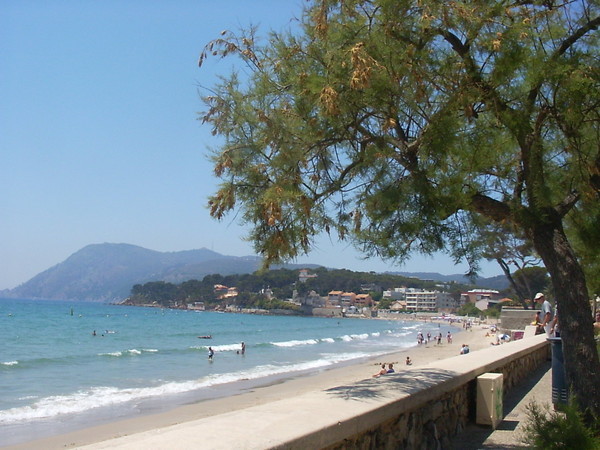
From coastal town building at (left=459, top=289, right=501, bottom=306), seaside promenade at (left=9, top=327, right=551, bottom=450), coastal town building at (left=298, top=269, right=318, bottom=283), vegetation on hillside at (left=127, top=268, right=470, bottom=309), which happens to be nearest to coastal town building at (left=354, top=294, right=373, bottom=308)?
vegetation on hillside at (left=127, top=268, right=470, bottom=309)

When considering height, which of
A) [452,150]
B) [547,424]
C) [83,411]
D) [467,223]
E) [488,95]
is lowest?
[83,411]

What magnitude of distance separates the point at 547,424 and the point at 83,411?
16.6 meters

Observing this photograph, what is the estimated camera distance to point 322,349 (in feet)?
158

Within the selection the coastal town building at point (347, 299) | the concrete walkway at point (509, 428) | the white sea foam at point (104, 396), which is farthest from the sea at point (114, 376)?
the coastal town building at point (347, 299)

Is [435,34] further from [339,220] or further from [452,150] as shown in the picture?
[339,220]

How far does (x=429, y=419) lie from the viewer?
5.25 meters

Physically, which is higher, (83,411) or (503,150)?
(503,150)

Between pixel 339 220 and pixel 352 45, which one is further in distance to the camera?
pixel 339 220

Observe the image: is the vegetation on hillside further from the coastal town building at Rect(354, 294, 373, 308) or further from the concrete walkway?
the concrete walkway

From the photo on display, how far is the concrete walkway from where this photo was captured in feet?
19.0

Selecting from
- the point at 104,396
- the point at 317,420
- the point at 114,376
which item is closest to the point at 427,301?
the point at 114,376

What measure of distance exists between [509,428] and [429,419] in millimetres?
1732

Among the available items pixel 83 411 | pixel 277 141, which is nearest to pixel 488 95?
pixel 277 141

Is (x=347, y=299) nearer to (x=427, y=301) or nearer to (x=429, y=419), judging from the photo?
(x=427, y=301)
